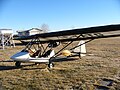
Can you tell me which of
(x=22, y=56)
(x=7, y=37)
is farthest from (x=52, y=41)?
(x=7, y=37)

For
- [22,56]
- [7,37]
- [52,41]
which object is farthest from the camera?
[7,37]

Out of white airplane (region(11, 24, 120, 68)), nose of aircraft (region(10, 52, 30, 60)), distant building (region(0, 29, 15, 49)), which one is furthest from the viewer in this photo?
distant building (region(0, 29, 15, 49))

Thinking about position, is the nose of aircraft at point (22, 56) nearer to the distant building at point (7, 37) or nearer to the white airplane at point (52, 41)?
the white airplane at point (52, 41)

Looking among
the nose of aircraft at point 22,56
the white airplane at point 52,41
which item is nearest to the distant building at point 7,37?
the white airplane at point 52,41

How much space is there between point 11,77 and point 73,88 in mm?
3837

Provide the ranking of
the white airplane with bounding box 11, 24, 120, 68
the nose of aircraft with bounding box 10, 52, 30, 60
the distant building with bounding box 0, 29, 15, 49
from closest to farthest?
the white airplane with bounding box 11, 24, 120, 68, the nose of aircraft with bounding box 10, 52, 30, 60, the distant building with bounding box 0, 29, 15, 49

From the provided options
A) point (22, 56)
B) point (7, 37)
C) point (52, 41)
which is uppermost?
point (7, 37)

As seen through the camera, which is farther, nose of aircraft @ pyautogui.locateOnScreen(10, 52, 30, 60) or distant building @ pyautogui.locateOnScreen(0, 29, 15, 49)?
distant building @ pyautogui.locateOnScreen(0, 29, 15, 49)

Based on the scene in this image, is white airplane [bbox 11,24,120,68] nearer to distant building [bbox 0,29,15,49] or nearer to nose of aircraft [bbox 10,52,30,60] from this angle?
nose of aircraft [bbox 10,52,30,60]

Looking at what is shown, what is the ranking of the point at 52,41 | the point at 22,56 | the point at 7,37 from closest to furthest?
the point at 22,56
the point at 52,41
the point at 7,37

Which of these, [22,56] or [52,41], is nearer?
[22,56]

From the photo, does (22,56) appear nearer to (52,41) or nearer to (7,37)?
(52,41)

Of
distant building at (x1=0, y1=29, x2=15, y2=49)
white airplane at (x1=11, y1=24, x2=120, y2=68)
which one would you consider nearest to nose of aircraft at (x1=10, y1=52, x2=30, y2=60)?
white airplane at (x1=11, y1=24, x2=120, y2=68)

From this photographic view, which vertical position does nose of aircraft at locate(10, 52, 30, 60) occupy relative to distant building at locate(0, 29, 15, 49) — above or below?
below
